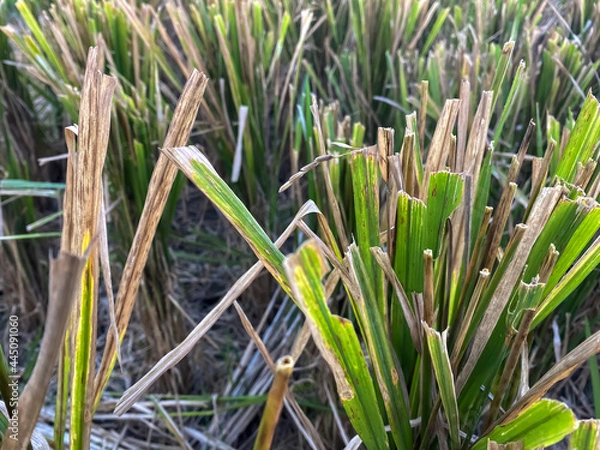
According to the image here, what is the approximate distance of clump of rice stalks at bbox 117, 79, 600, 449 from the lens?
0.27 m

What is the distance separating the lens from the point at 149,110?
0.64 metres

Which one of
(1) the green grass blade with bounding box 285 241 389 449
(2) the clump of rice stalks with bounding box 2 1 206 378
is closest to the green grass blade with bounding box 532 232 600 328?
(1) the green grass blade with bounding box 285 241 389 449

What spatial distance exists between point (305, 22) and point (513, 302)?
541 mm

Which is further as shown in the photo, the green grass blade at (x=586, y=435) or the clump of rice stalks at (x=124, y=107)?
the clump of rice stalks at (x=124, y=107)

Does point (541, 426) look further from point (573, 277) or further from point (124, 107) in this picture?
point (124, 107)

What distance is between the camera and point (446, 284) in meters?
0.31

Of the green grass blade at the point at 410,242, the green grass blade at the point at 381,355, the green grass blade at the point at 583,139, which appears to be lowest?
the green grass blade at the point at 381,355

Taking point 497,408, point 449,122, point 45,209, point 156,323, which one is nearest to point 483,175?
point 449,122

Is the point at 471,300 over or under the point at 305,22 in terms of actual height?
under

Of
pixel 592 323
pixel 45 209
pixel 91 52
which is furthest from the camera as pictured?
pixel 45 209

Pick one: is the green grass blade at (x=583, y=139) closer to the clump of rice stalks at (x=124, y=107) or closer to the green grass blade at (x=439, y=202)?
the green grass blade at (x=439, y=202)

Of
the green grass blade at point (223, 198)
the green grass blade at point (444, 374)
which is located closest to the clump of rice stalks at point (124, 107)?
the green grass blade at point (223, 198)

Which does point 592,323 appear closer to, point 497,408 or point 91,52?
point 497,408

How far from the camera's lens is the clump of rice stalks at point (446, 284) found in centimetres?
27
